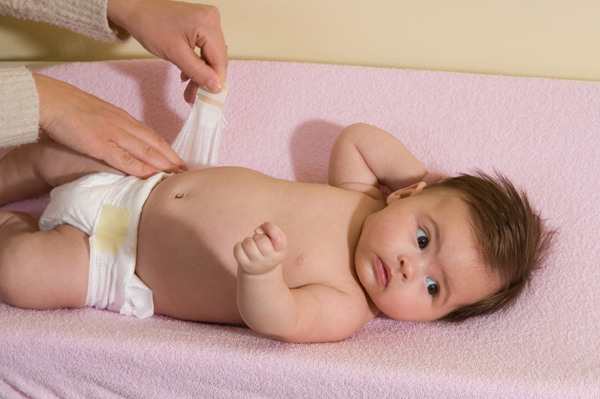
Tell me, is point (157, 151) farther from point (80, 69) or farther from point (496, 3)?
point (496, 3)

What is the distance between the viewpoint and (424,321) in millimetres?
1260

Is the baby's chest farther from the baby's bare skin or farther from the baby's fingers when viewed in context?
the baby's fingers

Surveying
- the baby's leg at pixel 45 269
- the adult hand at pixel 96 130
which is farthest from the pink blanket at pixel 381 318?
the adult hand at pixel 96 130

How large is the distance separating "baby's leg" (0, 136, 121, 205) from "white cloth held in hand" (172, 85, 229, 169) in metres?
0.18

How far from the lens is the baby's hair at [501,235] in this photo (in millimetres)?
1184

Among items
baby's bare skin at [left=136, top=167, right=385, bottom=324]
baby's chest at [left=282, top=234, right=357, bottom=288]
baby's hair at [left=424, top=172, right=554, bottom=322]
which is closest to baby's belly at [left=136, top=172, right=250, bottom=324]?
baby's bare skin at [left=136, top=167, right=385, bottom=324]

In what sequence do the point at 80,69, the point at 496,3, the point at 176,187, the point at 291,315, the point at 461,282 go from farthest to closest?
1. the point at 80,69
2. the point at 496,3
3. the point at 176,187
4. the point at 461,282
5. the point at 291,315

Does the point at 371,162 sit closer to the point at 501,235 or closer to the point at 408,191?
the point at 408,191

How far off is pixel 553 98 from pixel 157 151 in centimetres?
95

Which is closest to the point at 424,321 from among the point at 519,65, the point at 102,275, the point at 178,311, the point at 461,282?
the point at 461,282

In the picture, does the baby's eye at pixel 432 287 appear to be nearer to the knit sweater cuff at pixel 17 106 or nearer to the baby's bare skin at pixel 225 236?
the baby's bare skin at pixel 225 236

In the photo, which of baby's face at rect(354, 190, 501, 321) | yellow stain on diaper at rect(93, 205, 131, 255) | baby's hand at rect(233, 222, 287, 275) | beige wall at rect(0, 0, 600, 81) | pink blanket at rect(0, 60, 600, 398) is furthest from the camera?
beige wall at rect(0, 0, 600, 81)

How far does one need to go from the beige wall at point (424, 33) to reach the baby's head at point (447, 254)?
0.52m

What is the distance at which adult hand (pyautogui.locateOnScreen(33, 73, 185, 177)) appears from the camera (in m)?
1.29
